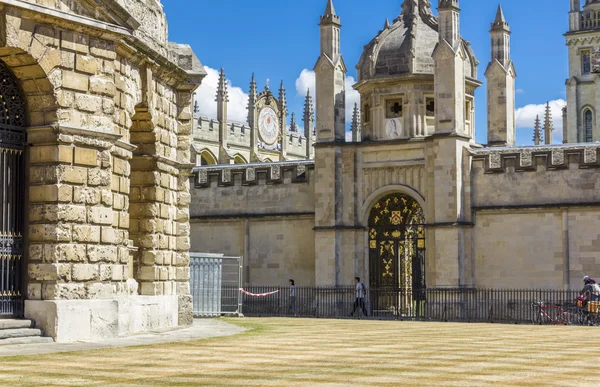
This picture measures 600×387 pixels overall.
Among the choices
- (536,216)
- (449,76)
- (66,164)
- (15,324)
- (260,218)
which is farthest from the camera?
(260,218)

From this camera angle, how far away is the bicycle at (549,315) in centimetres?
2985

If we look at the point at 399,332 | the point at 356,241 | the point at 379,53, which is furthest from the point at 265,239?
the point at 399,332

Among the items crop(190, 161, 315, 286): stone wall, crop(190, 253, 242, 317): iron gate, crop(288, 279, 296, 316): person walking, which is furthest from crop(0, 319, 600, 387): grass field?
crop(190, 161, 315, 286): stone wall

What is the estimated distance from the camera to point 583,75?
293ft

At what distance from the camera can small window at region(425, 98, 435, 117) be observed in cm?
3625

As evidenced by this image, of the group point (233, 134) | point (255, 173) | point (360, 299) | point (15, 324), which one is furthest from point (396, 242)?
point (233, 134)

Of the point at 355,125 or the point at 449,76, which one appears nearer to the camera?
the point at 449,76

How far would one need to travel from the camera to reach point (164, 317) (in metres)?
20.7

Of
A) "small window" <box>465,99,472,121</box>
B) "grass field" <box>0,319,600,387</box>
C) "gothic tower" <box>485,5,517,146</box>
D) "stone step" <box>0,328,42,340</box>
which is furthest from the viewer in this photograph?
"gothic tower" <box>485,5,517,146</box>

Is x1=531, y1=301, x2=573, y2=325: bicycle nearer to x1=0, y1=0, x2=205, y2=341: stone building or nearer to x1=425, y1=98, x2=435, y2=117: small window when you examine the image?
x1=425, y1=98, x2=435, y2=117: small window

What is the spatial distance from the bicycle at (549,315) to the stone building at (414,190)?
1672 millimetres

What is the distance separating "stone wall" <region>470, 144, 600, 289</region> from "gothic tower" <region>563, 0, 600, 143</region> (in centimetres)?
5585

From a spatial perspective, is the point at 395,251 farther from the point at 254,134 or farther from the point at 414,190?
the point at 254,134

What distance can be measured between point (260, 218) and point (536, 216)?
974 cm
